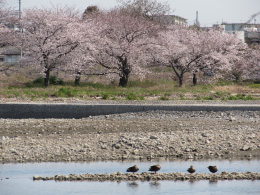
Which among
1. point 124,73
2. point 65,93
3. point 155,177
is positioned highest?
point 124,73

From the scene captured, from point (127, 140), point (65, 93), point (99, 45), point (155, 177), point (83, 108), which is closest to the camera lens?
point (155, 177)

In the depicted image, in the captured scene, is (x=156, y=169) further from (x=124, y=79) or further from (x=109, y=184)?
(x=124, y=79)

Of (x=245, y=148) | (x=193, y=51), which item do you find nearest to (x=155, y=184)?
(x=245, y=148)

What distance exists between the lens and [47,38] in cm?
3797

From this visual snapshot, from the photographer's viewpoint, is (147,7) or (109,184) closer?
(109,184)

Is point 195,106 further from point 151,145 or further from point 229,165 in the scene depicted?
point 229,165

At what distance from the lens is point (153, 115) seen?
941 inches

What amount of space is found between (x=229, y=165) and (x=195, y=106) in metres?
11.5

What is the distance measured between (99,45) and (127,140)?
24469 mm

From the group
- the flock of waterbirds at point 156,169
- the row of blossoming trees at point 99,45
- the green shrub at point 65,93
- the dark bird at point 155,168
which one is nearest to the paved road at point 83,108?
the green shrub at point 65,93

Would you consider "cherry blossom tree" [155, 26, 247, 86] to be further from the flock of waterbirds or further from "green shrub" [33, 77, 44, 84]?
the flock of waterbirds

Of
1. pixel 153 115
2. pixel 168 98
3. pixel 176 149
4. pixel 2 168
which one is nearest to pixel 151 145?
pixel 176 149

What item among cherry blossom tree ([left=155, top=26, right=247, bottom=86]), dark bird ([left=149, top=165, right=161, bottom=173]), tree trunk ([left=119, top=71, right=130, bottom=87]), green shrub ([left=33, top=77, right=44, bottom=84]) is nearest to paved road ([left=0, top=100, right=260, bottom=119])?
dark bird ([left=149, top=165, right=161, bottom=173])

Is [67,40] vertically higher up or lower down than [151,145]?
higher up
